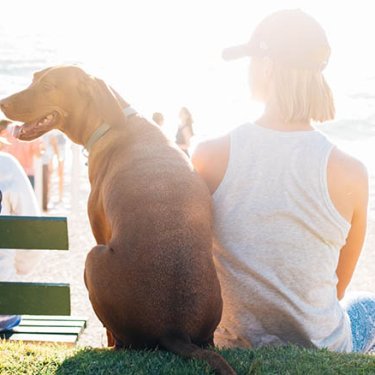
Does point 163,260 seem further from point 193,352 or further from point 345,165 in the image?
point 345,165

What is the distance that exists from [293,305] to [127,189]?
2.69ft

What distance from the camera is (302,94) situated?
2910mm

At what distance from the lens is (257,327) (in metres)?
2.90

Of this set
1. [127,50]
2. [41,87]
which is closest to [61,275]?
[41,87]

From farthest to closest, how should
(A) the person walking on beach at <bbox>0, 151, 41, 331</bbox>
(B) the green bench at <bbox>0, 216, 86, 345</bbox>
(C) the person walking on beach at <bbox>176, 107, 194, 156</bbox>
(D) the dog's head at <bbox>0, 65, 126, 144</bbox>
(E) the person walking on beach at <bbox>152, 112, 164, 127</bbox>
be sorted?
(C) the person walking on beach at <bbox>176, 107, 194, 156</bbox>, (E) the person walking on beach at <bbox>152, 112, 164, 127</bbox>, (A) the person walking on beach at <bbox>0, 151, 41, 331</bbox>, (D) the dog's head at <bbox>0, 65, 126, 144</bbox>, (B) the green bench at <bbox>0, 216, 86, 345</bbox>

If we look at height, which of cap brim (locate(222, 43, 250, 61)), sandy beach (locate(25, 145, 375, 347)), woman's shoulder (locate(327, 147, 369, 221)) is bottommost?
sandy beach (locate(25, 145, 375, 347))

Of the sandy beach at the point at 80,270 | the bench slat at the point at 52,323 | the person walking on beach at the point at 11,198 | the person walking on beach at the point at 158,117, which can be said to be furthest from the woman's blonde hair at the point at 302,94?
the person walking on beach at the point at 158,117

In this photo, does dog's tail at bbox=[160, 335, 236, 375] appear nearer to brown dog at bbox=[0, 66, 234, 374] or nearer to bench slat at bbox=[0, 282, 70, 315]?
brown dog at bbox=[0, 66, 234, 374]

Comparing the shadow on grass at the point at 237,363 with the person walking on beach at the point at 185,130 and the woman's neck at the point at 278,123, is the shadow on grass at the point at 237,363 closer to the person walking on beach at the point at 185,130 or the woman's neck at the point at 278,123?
the woman's neck at the point at 278,123

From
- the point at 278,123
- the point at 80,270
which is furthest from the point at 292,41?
the point at 80,270

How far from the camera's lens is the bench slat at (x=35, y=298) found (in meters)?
3.54

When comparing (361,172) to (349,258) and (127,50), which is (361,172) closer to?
(349,258)

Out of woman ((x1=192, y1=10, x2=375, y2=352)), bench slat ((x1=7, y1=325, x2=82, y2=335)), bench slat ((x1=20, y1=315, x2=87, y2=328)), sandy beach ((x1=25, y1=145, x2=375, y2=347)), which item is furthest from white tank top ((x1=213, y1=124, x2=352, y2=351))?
sandy beach ((x1=25, y1=145, x2=375, y2=347))

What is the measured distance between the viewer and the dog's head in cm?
375
